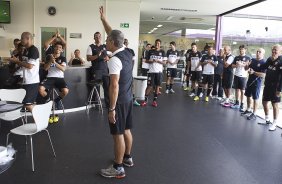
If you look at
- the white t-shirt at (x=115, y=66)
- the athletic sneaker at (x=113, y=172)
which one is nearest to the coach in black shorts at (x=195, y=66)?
the athletic sneaker at (x=113, y=172)

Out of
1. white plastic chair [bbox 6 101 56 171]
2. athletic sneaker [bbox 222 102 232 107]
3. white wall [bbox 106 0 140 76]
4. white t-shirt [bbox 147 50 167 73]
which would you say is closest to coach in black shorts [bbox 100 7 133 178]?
white plastic chair [bbox 6 101 56 171]

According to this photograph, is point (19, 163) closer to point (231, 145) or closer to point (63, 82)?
point (63, 82)

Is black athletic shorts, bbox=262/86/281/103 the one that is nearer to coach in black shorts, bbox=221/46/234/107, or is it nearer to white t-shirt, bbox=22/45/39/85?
coach in black shorts, bbox=221/46/234/107

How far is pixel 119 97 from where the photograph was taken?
288 centimetres

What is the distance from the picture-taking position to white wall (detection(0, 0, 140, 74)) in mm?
7344

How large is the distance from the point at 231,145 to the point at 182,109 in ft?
8.13

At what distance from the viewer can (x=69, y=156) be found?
349 cm

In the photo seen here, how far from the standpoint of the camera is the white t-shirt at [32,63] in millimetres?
4059

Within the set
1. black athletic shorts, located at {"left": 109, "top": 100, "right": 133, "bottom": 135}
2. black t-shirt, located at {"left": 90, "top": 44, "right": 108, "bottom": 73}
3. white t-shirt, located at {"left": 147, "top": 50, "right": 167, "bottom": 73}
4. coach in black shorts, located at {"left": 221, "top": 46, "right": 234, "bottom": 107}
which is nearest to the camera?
black athletic shorts, located at {"left": 109, "top": 100, "right": 133, "bottom": 135}

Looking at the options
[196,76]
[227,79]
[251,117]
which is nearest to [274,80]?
[251,117]

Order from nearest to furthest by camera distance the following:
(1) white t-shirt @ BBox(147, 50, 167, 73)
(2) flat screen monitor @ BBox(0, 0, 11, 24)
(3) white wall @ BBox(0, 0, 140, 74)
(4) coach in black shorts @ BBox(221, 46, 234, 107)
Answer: (1) white t-shirt @ BBox(147, 50, 167, 73)
(2) flat screen monitor @ BBox(0, 0, 11, 24)
(4) coach in black shorts @ BBox(221, 46, 234, 107)
(3) white wall @ BBox(0, 0, 140, 74)

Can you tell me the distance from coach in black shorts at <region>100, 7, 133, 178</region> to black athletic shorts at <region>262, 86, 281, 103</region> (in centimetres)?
335

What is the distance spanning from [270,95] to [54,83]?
412cm

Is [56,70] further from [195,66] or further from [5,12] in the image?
[195,66]
